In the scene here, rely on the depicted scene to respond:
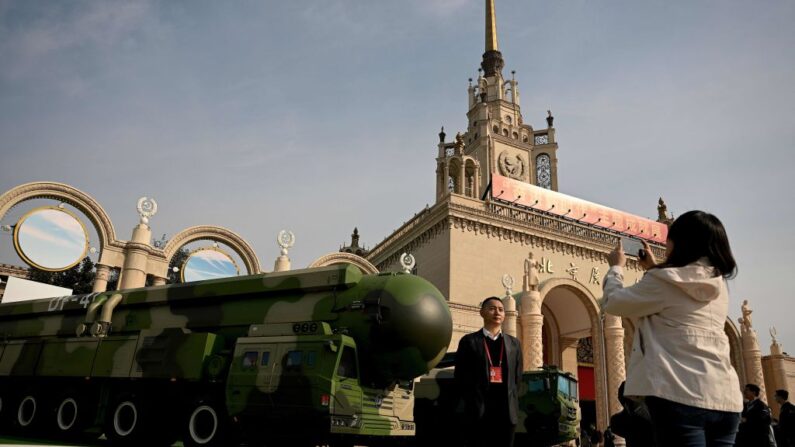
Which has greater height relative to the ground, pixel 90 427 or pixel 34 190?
pixel 34 190

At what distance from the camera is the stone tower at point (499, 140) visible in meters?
37.2

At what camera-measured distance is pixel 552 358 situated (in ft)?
94.8

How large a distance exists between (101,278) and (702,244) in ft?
58.5

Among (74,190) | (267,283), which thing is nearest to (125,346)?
(267,283)

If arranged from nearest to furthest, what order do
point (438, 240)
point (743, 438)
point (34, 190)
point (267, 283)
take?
point (743, 438) → point (267, 283) → point (34, 190) → point (438, 240)

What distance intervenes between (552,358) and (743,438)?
21540mm

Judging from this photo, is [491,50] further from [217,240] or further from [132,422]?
[132,422]

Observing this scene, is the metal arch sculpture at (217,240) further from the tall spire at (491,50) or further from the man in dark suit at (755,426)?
the tall spire at (491,50)

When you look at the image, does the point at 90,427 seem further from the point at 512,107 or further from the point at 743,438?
the point at 512,107

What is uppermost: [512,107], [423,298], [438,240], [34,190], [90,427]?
[512,107]

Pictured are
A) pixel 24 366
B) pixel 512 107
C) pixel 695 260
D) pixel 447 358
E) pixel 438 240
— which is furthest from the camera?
pixel 512 107

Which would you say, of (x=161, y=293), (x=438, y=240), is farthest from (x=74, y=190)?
(x=438, y=240)

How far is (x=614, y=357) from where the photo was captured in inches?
981

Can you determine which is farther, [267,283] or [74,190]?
[74,190]
